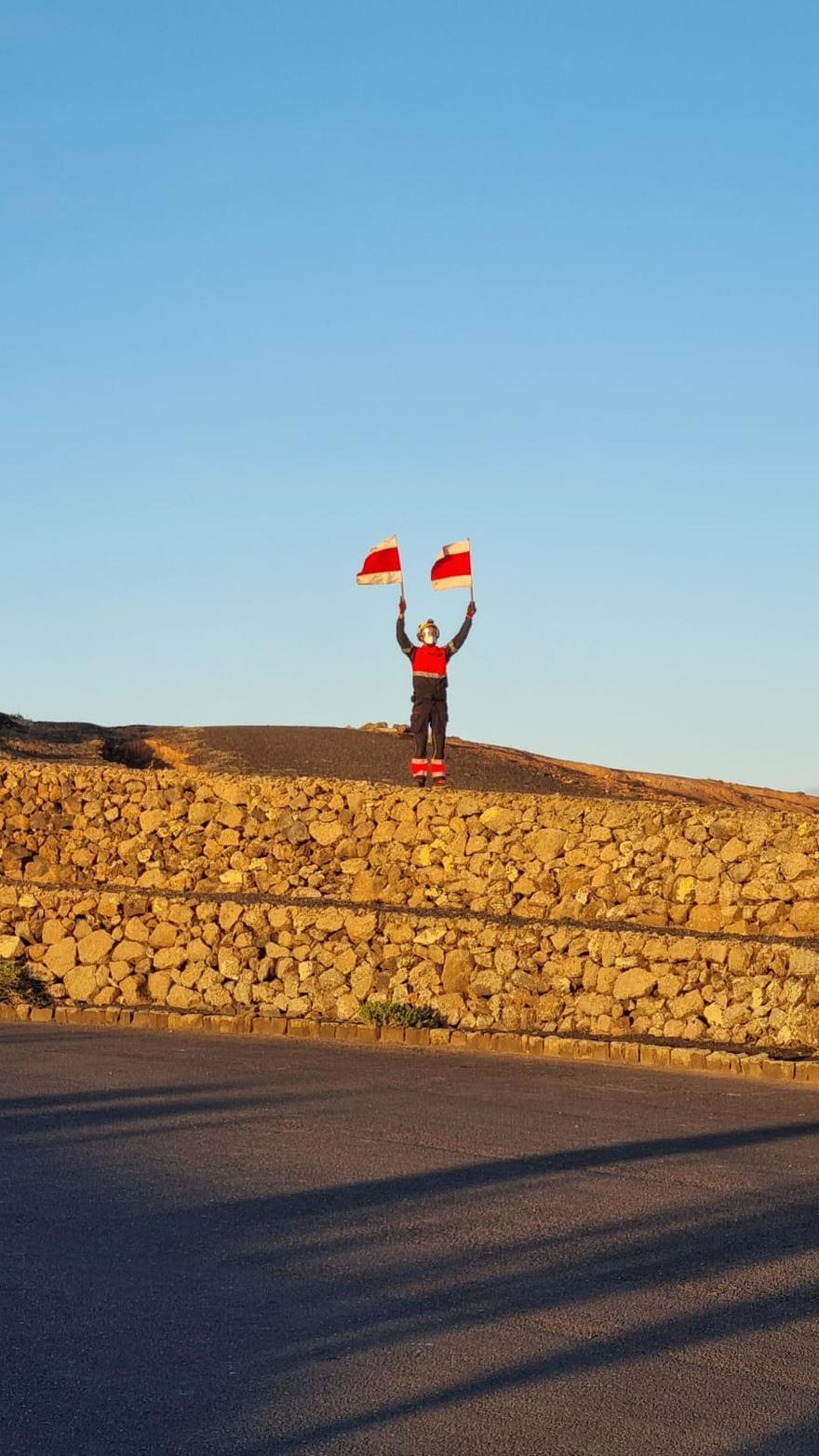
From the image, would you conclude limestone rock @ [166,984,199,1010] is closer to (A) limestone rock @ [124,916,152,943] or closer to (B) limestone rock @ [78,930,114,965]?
(A) limestone rock @ [124,916,152,943]

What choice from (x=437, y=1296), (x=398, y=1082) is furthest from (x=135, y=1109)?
(x=437, y=1296)

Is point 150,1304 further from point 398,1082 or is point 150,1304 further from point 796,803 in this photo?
point 796,803

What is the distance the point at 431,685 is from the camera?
20.2m

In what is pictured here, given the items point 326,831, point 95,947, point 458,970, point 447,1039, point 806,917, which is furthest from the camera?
point 326,831

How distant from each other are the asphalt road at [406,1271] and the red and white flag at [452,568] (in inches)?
365

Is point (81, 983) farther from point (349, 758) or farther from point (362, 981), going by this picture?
point (349, 758)

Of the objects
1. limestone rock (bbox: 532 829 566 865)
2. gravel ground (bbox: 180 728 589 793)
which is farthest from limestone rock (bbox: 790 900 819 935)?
gravel ground (bbox: 180 728 589 793)

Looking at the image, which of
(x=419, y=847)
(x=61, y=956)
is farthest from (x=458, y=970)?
(x=61, y=956)

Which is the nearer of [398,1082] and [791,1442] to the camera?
[791,1442]

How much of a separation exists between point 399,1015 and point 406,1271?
8.89 m

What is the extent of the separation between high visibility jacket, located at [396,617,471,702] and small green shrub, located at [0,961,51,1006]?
5417 mm

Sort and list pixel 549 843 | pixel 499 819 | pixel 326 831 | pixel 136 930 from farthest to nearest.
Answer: pixel 326 831
pixel 136 930
pixel 499 819
pixel 549 843

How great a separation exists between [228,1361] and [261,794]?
44.4 feet

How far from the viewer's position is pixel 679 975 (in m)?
15.3
